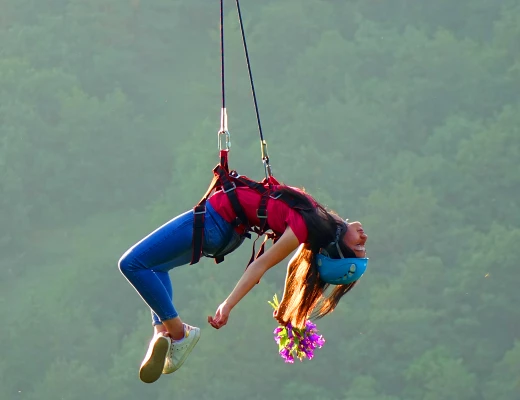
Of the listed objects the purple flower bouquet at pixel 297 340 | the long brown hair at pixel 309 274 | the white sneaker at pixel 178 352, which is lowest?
the purple flower bouquet at pixel 297 340

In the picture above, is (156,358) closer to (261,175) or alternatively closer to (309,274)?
(309,274)

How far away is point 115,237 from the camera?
97.5 ft

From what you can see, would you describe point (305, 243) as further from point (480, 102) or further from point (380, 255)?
point (480, 102)

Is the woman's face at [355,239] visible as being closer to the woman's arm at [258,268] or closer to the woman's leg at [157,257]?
the woman's arm at [258,268]

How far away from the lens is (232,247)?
6.55m

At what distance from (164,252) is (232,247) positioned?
41 cm

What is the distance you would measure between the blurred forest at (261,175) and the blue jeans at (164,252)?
63.1 ft

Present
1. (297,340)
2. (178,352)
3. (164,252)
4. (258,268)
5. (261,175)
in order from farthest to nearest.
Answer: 1. (261,175)
2. (297,340)
3. (178,352)
4. (164,252)
5. (258,268)

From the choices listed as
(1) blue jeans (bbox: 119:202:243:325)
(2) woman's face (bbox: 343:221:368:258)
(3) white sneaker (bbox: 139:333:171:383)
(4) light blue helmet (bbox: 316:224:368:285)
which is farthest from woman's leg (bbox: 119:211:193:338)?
(2) woman's face (bbox: 343:221:368:258)

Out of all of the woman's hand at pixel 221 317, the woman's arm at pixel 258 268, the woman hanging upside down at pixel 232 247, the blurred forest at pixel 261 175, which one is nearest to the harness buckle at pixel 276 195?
the woman hanging upside down at pixel 232 247

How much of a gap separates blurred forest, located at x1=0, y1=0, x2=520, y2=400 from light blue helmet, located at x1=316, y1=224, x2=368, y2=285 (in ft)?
62.1

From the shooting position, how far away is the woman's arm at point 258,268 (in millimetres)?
6059

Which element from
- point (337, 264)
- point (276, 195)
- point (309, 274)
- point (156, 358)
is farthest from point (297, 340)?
point (276, 195)

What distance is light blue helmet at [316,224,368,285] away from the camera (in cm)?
653
